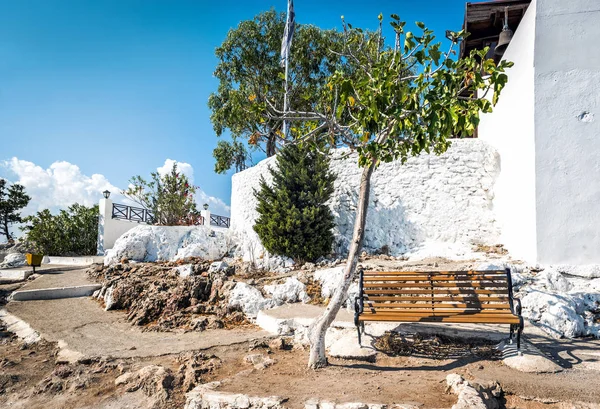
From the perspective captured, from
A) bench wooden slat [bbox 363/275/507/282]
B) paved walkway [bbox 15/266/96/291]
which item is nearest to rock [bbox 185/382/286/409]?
bench wooden slat [bbox 363/275/507/282]

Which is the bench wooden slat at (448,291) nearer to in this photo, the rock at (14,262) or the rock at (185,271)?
the rock at (185,271)

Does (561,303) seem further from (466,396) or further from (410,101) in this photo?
(410,101)

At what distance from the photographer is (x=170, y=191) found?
1573 cm

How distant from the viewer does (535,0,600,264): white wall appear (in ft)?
22.4

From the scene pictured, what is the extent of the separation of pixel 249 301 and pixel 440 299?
144 inches

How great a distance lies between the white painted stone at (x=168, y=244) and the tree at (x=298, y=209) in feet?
9.56

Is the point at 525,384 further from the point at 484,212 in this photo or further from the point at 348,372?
the point at 484,212

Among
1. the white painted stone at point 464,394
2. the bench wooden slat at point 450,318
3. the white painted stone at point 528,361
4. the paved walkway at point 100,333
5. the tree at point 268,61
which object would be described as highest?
the tree at point 268,61

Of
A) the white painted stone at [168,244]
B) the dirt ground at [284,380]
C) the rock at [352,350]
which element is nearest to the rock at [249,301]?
the dirt ground at [284,380]

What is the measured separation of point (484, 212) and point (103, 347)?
30.4ft

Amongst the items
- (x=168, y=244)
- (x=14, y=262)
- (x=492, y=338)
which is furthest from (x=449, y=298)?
(x=14, y=262)

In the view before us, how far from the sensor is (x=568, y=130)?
6.99 meters

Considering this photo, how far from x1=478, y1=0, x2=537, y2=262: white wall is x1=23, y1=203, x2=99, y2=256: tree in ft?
55.2

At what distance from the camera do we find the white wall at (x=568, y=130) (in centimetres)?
682
